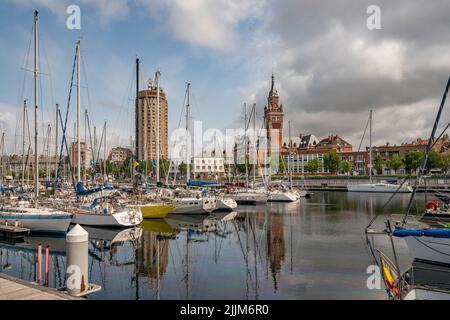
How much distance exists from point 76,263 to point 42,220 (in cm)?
1981

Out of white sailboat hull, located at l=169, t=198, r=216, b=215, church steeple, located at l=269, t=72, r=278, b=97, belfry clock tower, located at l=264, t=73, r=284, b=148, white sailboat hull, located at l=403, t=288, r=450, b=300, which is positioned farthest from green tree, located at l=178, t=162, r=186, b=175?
white sailboat hull, located at l=403, t=288, r=450, b=300

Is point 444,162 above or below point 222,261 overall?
above

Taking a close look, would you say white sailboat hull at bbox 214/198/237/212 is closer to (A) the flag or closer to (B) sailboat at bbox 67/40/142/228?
(B) sailboat at bbox 67/40/142/228

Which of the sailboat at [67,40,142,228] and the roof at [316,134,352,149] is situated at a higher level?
the roof at [316,134,352,149]

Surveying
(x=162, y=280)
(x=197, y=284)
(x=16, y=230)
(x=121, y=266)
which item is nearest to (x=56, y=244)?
(x=16, y=230)

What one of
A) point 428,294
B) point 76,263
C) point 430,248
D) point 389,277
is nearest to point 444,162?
point 430,248

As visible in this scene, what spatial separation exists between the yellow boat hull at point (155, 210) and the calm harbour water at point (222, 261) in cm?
502

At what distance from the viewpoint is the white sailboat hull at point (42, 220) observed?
2755 cm

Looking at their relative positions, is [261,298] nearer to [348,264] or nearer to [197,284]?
[197,284]

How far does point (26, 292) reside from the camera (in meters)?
10.1

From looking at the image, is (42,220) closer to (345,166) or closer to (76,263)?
(76,263)

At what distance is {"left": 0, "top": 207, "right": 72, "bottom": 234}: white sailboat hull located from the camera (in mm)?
27547

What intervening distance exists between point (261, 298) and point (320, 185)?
10327 centimetres

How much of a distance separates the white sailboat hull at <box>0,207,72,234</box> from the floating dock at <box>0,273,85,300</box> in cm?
1741
